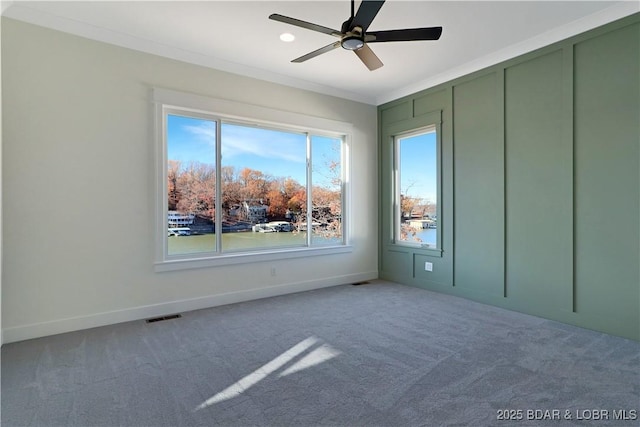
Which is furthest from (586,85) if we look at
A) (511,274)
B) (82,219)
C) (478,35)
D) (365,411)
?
(82,219)

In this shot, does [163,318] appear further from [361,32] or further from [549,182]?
[549,182]

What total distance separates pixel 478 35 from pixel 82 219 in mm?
4465

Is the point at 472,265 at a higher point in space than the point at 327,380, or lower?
higher

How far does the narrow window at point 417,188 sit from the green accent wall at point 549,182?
0.71 ft

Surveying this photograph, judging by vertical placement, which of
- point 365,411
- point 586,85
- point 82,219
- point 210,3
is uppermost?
point 210,3

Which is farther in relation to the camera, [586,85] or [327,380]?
[586,85]

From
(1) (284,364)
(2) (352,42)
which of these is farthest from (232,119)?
(1) (284,364)

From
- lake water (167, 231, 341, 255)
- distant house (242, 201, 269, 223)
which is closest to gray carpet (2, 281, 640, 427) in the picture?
lake water (167, 231, 341, 255)

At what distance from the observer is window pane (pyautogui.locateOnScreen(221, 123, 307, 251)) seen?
4438 mm

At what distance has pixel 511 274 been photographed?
3.98 m

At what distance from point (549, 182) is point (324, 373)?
3.06 metres

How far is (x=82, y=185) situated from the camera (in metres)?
3.38

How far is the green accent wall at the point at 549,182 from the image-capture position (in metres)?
3.12

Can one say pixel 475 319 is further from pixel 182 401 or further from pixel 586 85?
pixel 182 401
